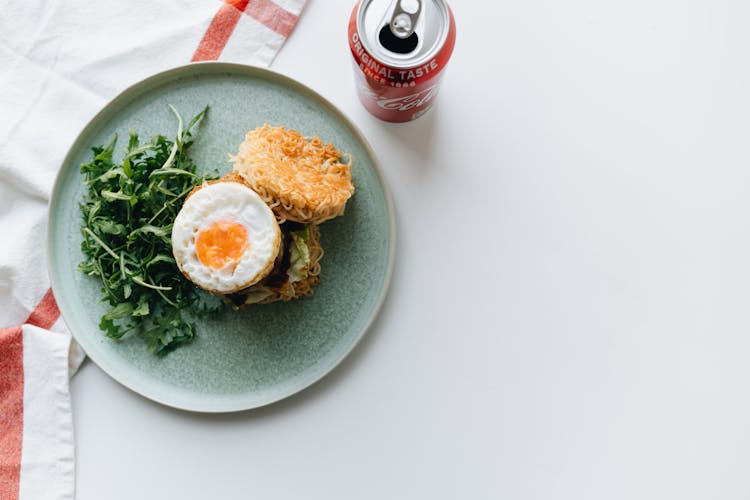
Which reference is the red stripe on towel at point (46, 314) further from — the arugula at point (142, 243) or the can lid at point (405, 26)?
the can lid at point (405, 26)

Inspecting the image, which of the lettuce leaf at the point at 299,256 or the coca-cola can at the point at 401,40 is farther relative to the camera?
the lettuce leaf at the point at 299,256

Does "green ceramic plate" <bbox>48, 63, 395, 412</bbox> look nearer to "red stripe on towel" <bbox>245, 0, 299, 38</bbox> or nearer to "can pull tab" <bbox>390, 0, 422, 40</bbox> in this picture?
"red stripe on towel" <bbox>245, 0, 299, 38</bbox>

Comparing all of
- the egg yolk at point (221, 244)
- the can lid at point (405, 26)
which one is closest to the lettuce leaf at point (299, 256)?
the egg yolk at point (221, 244)

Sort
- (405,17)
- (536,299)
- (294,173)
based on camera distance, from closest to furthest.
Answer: (405,17) → (294,173) → (536,299)

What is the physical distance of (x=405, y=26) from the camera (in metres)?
1.45

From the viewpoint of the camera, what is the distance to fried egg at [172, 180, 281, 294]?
4.94 ft

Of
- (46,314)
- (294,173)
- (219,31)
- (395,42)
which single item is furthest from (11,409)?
(395,42)

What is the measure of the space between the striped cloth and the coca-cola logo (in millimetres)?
412

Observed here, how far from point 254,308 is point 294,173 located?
405 millimetres

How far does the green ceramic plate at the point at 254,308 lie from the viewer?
1720mm

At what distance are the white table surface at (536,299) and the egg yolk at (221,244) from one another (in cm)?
48

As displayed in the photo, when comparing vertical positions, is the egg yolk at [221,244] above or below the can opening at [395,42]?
below

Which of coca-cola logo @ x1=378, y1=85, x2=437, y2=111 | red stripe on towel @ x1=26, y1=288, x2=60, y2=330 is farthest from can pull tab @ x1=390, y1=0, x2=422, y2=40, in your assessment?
red stripe on towel @ x1=26, y1=288, x2=60, y2=330

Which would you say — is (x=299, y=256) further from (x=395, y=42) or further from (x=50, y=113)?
(x=50, y=113)
